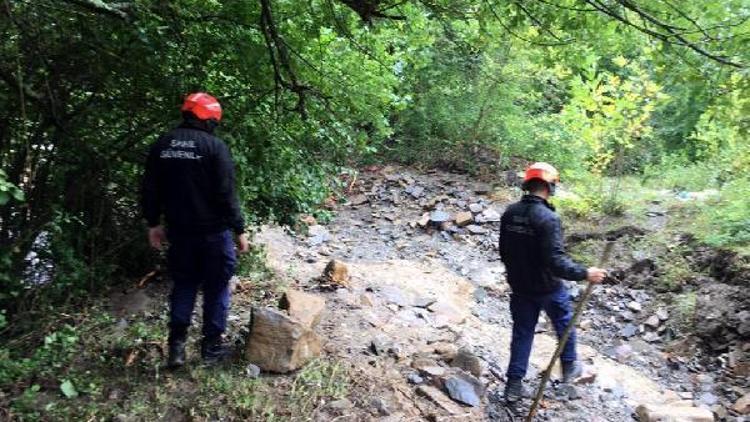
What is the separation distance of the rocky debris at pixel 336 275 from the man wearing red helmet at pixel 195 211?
2353mm

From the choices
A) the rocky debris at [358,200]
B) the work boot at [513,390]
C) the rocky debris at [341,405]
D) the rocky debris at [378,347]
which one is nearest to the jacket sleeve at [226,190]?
the rocky debris at [341,405]

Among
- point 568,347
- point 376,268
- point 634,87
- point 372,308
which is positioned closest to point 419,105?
point 634,87

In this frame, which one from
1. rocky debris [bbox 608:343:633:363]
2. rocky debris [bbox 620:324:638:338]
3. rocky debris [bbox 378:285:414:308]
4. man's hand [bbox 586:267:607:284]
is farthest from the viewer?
rocky debris [bbox 620:324:638:338]

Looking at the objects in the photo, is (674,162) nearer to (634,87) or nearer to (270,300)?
(634,87)

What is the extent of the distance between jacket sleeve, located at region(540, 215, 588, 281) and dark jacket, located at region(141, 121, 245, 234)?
87.6 inches

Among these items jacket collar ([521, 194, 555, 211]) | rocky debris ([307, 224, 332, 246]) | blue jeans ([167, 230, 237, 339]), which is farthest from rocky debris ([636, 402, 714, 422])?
rocky debris ([307, 224, 332, 246])

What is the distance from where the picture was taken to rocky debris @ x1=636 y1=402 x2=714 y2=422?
4.54 metres

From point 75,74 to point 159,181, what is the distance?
1.09m

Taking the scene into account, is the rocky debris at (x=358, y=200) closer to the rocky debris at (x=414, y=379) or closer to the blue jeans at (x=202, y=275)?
the rocky debris at (x=414, y=379)

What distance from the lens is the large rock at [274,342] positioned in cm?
414

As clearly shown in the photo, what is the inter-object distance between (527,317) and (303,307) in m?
1.86

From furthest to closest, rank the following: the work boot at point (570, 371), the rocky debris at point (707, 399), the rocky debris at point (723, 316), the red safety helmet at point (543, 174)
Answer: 1. the rocky debris at point (723, 316)
2. the rocky debris at point (707, 399)
3. the work boot at point (570, 371)
4. the red safety helmet at point (543, 174)

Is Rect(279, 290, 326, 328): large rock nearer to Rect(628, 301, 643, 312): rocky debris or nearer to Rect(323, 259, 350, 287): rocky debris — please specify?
Rect(323, 259, 350, 287): rocky debris

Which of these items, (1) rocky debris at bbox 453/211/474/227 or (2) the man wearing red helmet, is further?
(1) rocky debris at bbox 453/211/474/227
